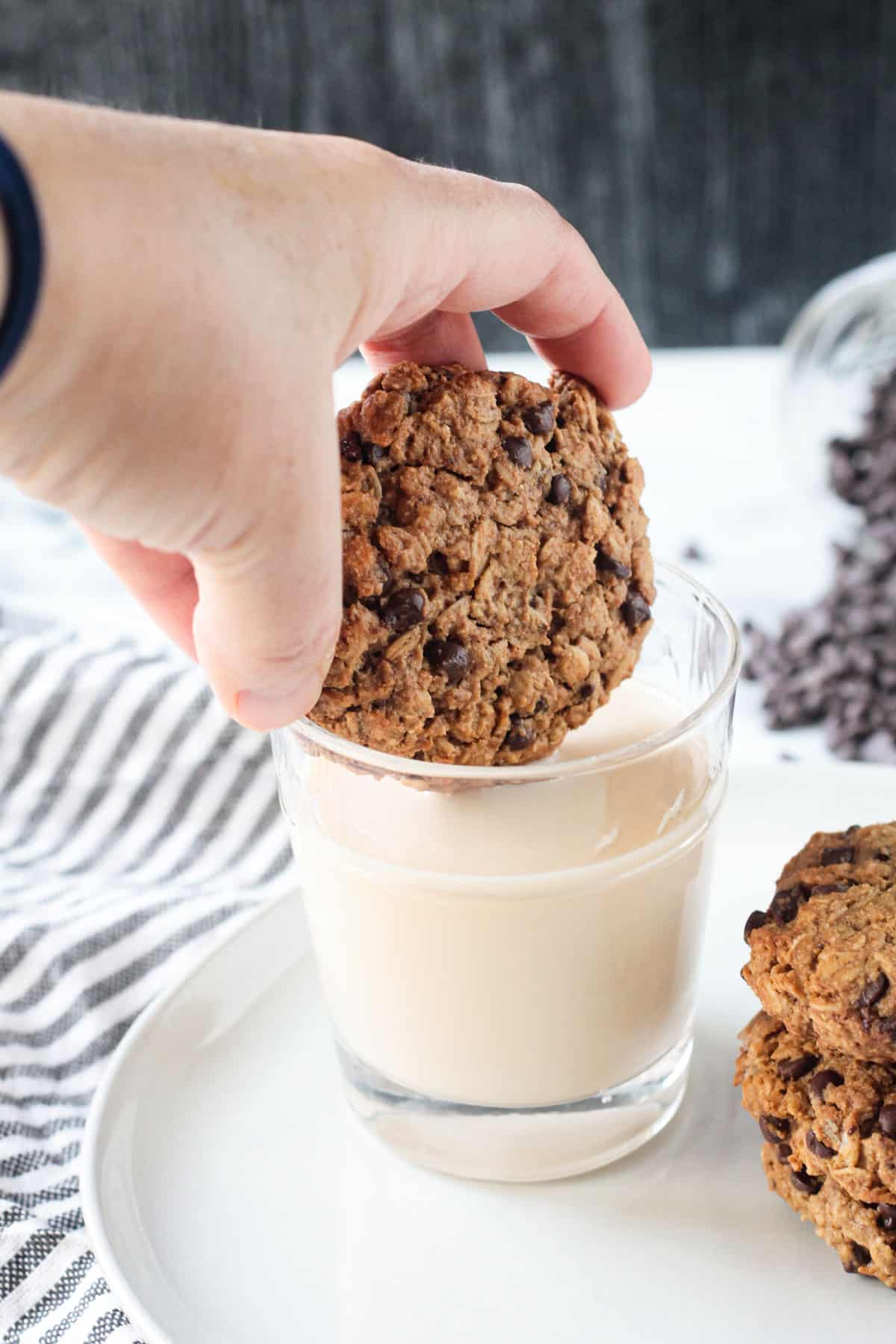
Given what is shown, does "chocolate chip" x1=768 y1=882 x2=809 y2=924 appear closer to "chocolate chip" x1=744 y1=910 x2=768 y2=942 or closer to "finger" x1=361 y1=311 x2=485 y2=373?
"chocolate chip" x1=744 y1=910 x2=768 y2=942

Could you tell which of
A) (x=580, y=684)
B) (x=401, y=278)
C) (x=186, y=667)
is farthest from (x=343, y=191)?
(x=186, y=667)

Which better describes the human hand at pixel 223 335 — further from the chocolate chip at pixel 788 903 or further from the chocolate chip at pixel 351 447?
the chocolate chip at pixel 788 903

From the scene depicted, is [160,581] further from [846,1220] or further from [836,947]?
[846,1220]

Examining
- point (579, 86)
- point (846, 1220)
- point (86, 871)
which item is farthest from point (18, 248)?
point (579, 86)

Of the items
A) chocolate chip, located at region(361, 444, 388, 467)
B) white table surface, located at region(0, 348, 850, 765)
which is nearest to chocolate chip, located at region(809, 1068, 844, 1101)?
chocolate chip, located at region(361, 444, 388, 467)

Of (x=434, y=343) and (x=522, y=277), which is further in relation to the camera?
(x=434, y=343)

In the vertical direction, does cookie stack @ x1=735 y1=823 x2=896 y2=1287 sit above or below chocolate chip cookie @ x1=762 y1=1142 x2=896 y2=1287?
above

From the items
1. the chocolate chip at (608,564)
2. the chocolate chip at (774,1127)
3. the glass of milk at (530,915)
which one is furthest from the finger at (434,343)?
the chocolate chip at (774,1127)
